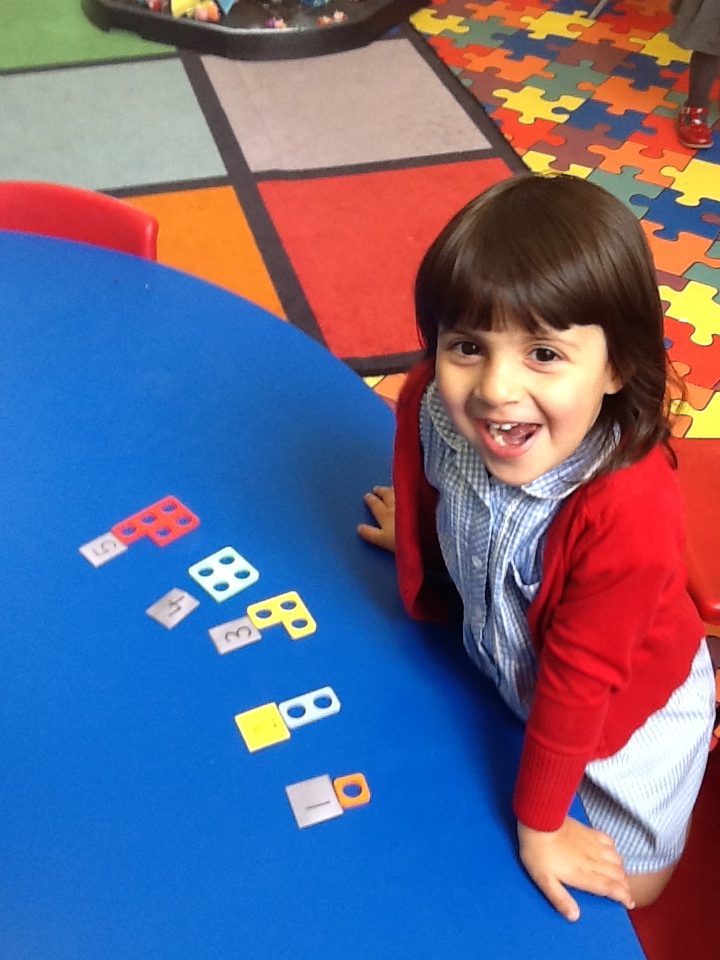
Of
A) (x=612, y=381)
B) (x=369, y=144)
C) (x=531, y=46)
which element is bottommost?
(x=369, y=144)

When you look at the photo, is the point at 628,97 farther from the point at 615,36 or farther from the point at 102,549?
the point at 102,549

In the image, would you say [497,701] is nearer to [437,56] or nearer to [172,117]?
[172,117]

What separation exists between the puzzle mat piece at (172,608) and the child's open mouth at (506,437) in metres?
0.29

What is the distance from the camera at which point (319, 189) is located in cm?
252

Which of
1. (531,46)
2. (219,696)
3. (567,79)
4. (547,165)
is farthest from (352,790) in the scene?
(531,46)

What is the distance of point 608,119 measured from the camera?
286 centimetres

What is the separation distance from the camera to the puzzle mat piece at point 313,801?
668 millimetres

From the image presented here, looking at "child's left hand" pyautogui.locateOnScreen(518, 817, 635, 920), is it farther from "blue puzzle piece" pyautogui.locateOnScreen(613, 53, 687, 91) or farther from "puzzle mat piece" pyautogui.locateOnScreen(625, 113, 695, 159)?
"blue puzzle piece" pyautogui.locateOnScreen(613, 53, 687, 91)

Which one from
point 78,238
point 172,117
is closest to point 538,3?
point 172,117

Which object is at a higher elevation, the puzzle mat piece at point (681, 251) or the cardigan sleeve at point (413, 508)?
the cardigan sleeve at point (413, 508)

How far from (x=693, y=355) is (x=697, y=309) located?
173mm

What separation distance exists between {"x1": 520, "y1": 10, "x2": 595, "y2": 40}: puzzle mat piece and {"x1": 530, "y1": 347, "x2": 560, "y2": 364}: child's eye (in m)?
3.01

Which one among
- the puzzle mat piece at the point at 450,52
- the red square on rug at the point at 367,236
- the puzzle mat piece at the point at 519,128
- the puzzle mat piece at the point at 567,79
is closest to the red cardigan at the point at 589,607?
the red square on rug at the point at 367,236

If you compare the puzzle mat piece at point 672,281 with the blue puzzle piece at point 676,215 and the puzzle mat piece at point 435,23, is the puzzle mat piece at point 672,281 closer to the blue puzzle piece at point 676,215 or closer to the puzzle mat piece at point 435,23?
the blue puzzle piece at point 676,215
